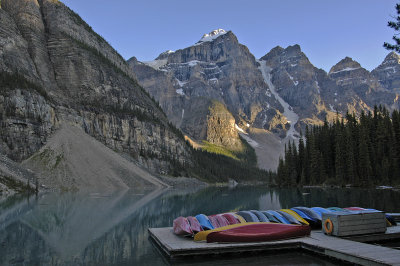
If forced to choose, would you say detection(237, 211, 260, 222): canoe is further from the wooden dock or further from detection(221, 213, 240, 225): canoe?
the wooden dock

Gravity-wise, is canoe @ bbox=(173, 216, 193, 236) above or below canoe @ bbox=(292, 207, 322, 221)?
below

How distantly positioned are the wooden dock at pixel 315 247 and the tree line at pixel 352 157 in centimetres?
5686

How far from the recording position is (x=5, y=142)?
8456 centimetres

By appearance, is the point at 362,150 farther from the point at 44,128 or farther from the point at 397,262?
the point at 44,128

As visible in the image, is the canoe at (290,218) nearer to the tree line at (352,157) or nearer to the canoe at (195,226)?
the canoe at (195,226)

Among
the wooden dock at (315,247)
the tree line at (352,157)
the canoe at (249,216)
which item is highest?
the tree line at (352,157)

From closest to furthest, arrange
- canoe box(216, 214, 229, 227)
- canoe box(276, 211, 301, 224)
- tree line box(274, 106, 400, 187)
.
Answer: canoe box(216, 214, 229, 227) < canoe box(276, 211, 301, 224) < tree line box(274, 106, 400, 187)

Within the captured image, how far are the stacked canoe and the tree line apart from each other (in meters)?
55.3

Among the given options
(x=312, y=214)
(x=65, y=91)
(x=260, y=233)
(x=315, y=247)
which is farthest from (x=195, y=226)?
(x=65, y=91)

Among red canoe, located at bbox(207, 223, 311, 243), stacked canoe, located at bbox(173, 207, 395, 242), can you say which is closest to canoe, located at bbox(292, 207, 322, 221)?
stacked canoe, located at bbox(173, 207, 395, 242)

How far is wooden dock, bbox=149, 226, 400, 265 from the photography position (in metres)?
14.9

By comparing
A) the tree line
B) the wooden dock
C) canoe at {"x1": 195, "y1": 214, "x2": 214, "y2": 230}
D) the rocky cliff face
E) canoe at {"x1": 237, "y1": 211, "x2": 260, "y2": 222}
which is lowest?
the wooden dock

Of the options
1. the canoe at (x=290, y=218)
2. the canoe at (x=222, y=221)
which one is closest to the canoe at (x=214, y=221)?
the canoe at (x=222, y=221)

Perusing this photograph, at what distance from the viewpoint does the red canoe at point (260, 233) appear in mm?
17969
